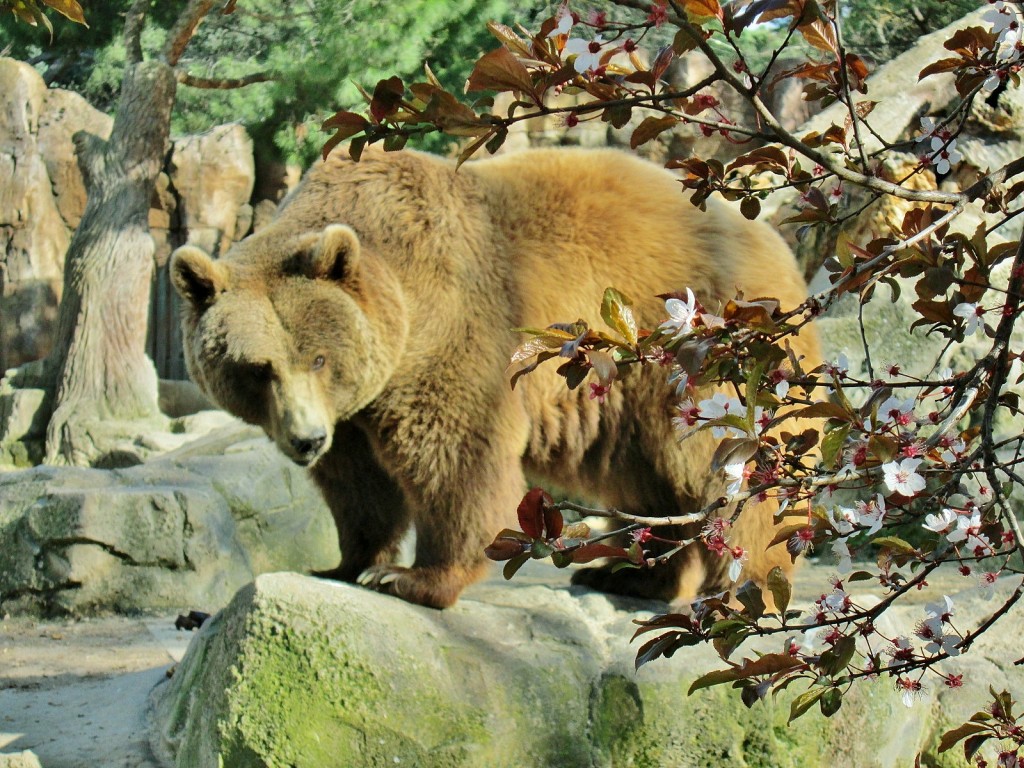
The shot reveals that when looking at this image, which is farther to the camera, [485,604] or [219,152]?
[219,152]

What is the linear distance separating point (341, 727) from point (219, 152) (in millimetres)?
16669

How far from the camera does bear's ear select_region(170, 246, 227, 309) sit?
4.21 meters

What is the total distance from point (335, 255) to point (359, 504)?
1051 millimetres

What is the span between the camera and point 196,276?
4277 mm

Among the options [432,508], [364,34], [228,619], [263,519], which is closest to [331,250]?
[432,508]

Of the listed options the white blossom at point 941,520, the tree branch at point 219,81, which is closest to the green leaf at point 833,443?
the white blossom at point 941,520

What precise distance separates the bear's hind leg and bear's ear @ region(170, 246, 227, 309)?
74 centimetres

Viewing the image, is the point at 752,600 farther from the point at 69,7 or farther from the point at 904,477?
the point at 69,7

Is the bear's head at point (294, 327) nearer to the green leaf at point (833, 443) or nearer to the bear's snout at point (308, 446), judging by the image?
the bear's snout at point (308, 446)

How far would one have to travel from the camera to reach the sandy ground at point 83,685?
418cm

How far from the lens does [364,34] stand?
13.0 meters

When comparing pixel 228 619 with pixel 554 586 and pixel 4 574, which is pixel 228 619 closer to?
pixel 554 586

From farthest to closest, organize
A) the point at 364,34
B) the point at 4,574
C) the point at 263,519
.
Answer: the point at 364,34, the point at 263,519, the point at 4,574

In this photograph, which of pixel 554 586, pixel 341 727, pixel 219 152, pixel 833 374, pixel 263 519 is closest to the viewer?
pixel 833 374
